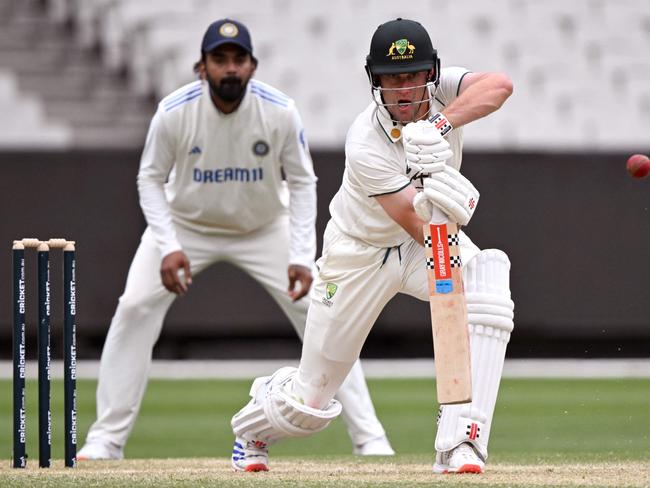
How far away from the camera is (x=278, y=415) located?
4934 mm

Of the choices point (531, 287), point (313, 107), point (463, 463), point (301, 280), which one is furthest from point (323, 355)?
point (313, 107)

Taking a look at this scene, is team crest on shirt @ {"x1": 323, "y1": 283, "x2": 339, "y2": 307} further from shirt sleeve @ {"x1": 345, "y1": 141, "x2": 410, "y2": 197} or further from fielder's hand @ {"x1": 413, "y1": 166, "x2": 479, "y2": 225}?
fielder's hand @ {"x1": 413, "y1": 166, "x2": 479, "y2": 225}

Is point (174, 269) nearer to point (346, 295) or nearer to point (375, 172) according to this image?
point (346, 295)

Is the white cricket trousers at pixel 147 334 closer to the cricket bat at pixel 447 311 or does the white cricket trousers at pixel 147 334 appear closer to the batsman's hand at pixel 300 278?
the batsman's hand at pixel 300 278

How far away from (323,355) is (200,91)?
1.82 metres

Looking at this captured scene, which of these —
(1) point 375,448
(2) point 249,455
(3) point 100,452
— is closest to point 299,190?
(1) point 375,448

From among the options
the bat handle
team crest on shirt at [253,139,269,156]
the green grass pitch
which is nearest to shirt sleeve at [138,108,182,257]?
team crest on shirt at [253,139,269,156]

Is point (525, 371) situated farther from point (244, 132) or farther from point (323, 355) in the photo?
point (323, 355)

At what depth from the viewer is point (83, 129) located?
514 inches

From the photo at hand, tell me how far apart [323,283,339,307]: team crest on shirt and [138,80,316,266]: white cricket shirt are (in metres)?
1.34

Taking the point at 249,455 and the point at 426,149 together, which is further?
the point at 249,455

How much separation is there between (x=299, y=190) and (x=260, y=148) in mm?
258

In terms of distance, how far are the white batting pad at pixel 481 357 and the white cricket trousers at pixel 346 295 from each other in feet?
0.53

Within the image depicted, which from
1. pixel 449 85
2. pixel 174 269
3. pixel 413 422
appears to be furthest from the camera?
pixel 413 422
